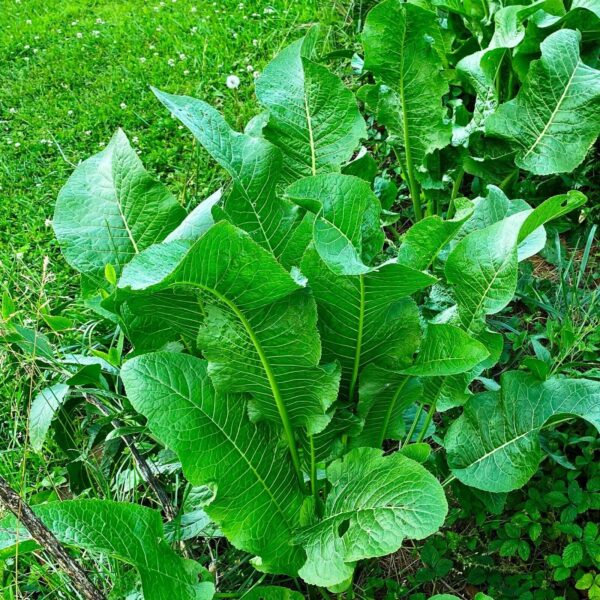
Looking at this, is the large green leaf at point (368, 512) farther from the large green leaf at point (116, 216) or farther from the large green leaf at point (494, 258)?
the large green leaf at point (116, 216)

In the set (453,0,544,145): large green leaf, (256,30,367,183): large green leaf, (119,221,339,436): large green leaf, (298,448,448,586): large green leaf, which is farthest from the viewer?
(453,0,544,145): large green leaf

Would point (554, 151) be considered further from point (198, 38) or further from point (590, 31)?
point (198, 38)

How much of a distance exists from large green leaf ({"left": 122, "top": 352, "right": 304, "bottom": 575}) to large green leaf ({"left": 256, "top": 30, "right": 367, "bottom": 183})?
0.69 meters

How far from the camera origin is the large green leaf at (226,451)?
1523mm

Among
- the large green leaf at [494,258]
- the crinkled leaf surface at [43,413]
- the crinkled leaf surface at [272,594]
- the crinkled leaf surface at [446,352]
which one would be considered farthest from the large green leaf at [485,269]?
the crinkled leaf surface at [43,413]

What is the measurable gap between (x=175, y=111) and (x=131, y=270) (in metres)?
0.52

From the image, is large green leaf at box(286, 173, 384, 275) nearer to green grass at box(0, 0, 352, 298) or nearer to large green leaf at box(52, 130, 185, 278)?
large green leaf at box(52, 130, 185, 278)

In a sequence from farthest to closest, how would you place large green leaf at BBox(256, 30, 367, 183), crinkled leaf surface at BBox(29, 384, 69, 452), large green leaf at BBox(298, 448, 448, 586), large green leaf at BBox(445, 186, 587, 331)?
1. large green leaf at BBox(256, 30, 367, 183)
2. crinkled leaf surface at BBox(29, 384, 69, 452)
3. large green leaf at BBox(445, 186, 587, 331)
4. large green leaf at BBox(298, 448, 448, 586)

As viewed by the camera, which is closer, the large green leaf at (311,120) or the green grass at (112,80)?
the large green leaf at (311,120)

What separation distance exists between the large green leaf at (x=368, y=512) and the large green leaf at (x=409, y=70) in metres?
1.19

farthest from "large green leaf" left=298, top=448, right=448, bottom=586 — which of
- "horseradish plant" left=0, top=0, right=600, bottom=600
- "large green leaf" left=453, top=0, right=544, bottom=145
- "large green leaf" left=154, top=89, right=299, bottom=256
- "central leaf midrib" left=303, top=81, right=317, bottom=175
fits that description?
"large green leaf" left=453, top=0, right=544, bottom=145

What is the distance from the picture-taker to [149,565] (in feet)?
5.04

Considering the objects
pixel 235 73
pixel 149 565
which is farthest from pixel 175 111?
pixel 235 73

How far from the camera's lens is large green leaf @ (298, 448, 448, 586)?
142 cm
